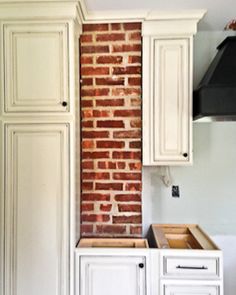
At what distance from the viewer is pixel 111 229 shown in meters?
2.12

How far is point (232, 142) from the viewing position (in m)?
2.33

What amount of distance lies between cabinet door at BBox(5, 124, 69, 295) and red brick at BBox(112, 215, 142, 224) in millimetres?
438

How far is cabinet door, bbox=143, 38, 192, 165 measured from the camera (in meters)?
2.05

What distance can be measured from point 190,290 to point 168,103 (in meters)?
1.22

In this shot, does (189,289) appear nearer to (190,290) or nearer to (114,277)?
(190,290)

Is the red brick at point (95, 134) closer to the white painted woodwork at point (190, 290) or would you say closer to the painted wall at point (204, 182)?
the painted wall at point (204, 182)

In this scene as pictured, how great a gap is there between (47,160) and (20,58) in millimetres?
674

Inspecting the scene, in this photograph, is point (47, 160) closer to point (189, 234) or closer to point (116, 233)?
point (116, 233)

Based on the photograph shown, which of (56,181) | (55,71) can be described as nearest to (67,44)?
(55,71)

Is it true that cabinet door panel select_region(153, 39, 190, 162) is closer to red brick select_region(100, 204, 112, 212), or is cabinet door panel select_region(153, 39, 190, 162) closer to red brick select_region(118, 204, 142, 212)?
red brick select_region(118, 204, 142, 212)

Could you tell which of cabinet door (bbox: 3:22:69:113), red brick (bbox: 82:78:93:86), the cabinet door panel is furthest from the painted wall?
cabinet door (bbox: 3:22:69:113)

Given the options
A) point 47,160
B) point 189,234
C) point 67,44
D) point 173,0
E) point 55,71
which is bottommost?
point 189,234

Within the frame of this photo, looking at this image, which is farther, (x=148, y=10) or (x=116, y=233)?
(x=116, y=233)

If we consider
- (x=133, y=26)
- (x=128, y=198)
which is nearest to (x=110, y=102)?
(x=133, y=26)
